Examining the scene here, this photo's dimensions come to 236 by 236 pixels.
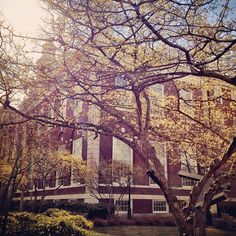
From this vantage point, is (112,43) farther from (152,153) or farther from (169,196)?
(169,196)

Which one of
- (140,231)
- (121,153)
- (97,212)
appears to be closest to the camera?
(140,231)

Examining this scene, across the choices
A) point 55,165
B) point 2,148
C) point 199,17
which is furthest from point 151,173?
point 55,165

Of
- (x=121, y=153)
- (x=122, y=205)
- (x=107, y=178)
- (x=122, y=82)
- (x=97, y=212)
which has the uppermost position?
(x=122, y=82)

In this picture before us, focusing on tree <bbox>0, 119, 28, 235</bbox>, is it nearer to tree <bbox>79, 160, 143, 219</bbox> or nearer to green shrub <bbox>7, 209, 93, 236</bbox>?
green shrub <bbox>7, 209, 93, 236</bbox>

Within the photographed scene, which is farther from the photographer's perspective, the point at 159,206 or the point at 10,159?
the point at 159,206

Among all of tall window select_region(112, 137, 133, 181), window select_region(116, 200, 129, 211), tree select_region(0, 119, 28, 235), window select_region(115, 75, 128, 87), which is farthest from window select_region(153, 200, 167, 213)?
window select_region(115, 75, 128, 87)

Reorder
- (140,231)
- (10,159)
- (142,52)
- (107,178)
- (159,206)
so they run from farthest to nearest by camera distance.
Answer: (159,206), (107,178), (140,231), (10,159), (142,52)

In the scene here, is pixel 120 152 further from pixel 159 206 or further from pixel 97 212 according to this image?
pixel 97 212

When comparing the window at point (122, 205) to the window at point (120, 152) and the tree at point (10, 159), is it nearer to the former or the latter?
the window at point (120, 152)

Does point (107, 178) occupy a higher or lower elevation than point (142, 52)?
lower

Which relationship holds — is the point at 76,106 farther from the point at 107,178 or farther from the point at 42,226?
the point at 107,178

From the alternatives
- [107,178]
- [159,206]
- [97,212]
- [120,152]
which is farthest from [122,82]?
[159,206]

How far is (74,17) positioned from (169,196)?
14.5 feet

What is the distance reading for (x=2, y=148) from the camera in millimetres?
13781
